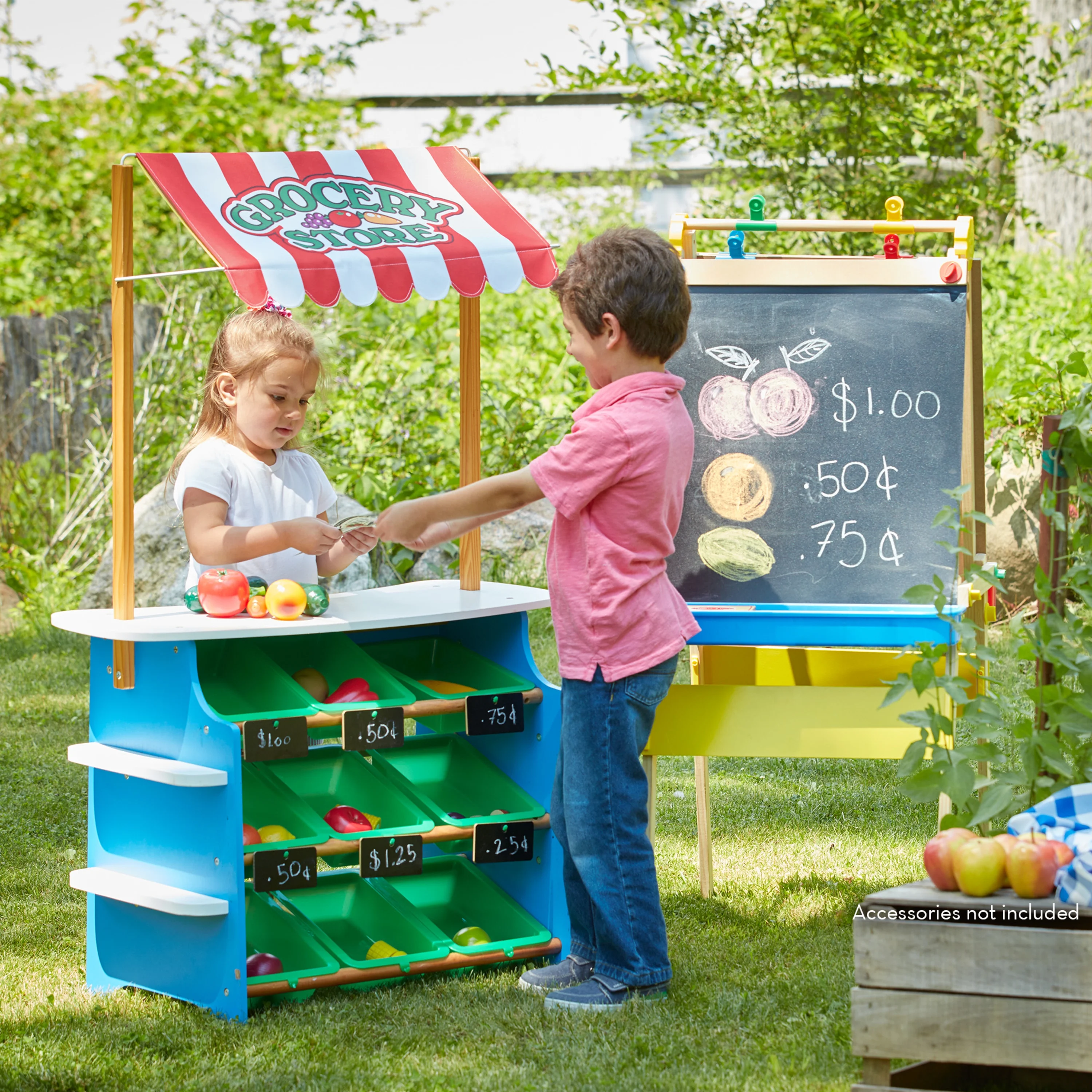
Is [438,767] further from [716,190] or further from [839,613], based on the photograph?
[716,190]

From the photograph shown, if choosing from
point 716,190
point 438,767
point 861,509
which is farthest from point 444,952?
point 716,190

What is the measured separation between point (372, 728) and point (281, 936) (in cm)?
57

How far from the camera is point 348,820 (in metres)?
3.23

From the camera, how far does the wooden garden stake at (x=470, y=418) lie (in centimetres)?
358

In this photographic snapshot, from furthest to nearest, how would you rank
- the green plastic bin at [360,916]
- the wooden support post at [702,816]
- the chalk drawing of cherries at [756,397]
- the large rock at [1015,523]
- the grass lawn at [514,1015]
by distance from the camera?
1. the large rock at [1015,523]
2. the wooden support post at [702,816]
3. the chalk drawing of cherries at [756,397]
4. the green plastic bin at [360,916]
5. the grass lawn at [514,1015]

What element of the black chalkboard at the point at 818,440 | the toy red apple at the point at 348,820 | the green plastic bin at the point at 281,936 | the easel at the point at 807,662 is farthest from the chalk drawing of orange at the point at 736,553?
the green plastic bin at the point at 281,936

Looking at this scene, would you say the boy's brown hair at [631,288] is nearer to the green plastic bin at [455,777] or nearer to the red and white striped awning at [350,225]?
the red and white striped awning at [350,225]

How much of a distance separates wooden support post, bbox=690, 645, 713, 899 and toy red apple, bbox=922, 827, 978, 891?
1170 millimetres

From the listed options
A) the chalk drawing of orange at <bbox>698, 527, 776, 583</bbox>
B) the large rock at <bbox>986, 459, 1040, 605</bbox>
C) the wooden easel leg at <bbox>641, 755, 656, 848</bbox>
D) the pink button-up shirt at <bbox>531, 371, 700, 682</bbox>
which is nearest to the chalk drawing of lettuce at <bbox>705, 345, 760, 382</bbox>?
the chalk drawing of orange at <bbox>698, 527, 776, 583</bbox>

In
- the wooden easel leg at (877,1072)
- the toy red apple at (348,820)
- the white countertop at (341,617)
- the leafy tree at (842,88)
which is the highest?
the leafy tree at (842,88)

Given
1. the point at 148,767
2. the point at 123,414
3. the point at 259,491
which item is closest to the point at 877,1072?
the point at 148,767

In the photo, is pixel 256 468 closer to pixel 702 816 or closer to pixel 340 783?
pixel 340 783

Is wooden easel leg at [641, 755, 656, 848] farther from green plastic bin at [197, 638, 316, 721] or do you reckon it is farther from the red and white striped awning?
the red and white striped awning

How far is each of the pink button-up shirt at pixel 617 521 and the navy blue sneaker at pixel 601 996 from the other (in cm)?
66
